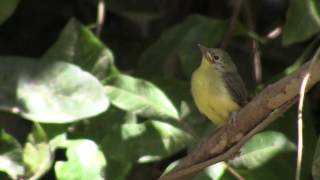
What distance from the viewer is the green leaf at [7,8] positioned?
9.41 ft

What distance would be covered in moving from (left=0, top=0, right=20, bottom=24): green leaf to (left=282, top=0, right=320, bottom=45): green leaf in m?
1.02

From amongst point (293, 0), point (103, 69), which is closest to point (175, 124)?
point (103, 69)

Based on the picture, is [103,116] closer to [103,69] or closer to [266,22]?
[103,69]

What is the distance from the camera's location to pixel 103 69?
2.97 m

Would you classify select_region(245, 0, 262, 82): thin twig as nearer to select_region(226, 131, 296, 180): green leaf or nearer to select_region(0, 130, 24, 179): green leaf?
select_region(226, 131, 296, 180): green leaf

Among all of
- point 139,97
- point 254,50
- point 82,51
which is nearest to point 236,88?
point 254,50

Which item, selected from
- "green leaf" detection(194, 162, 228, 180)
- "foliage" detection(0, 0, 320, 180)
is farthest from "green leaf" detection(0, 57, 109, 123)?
"green leaf" detection(194, 162, 228, 180)

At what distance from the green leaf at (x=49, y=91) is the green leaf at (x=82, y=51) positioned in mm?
144

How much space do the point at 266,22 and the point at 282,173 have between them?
5.68ft

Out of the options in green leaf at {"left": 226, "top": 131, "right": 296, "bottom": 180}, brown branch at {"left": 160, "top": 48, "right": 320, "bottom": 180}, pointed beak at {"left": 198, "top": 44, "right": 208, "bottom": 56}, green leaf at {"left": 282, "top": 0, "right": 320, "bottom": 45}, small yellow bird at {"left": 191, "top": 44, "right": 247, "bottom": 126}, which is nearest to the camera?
brown branch at {"left": 160, "top": 48, "right": 320, "bottom": 180}

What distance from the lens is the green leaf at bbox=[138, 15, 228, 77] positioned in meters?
3.16

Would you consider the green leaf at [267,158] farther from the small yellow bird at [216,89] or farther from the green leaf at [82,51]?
the green leaf at [82,51]

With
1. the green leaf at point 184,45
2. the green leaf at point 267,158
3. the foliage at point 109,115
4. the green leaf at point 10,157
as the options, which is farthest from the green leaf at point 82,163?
the green leaf at point 184,45

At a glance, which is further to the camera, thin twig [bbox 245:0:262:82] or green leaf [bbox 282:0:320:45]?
thin twig [bbox 245:0:262:82]
